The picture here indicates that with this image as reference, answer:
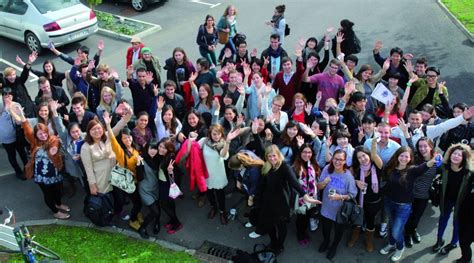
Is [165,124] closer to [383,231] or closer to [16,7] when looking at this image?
[383,231]

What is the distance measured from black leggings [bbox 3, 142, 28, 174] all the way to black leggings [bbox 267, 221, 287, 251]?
15.8 ft

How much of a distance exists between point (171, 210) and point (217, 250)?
94 cm

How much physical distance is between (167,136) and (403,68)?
188 inches

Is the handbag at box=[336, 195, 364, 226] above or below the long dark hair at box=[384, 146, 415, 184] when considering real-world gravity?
below

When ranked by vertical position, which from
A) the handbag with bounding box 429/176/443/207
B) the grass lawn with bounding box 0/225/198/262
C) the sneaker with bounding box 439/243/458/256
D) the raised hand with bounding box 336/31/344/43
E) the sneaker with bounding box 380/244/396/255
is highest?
the raised hand with bounding box 336/31/344/43

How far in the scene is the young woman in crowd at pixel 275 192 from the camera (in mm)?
6371

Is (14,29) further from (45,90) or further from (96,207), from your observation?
(96,207)

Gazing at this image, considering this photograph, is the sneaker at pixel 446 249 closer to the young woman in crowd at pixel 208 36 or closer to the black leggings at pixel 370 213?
the black leggings at pixel 370 213

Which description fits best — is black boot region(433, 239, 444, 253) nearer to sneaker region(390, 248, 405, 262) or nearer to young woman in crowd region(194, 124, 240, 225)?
sneaker region(390, 248, 405, 262)

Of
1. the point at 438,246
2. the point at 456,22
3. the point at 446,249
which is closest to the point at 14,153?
the point at 438,246

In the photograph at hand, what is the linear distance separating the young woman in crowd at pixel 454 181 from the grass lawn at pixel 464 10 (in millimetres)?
9247

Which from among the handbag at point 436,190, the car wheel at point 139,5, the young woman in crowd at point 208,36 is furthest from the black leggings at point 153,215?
the car wheel at point 139,5

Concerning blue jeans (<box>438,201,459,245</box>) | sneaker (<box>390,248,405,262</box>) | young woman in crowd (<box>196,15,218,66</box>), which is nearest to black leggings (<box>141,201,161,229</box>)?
sneaker (<box>390,248,405,262</box>)

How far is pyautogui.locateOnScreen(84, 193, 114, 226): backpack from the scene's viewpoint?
7355 mm
